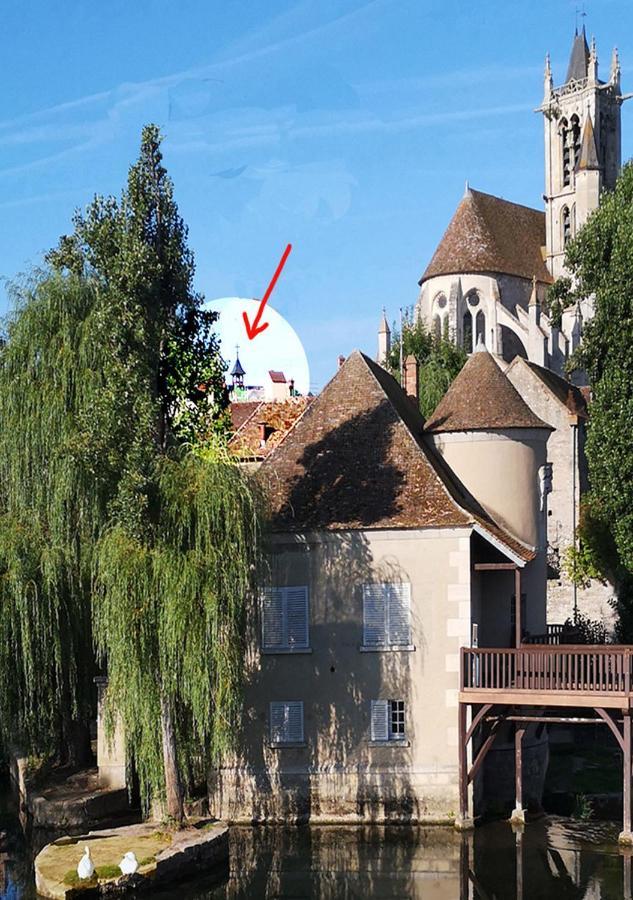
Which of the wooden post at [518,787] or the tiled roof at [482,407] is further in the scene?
the tiled roof at [482,407]

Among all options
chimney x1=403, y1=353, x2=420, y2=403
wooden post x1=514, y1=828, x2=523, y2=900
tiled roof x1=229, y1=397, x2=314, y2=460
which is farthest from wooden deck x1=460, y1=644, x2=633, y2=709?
tiled roof x1=229, y1=397, x2=314, y2=460

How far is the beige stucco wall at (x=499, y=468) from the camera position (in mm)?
27656

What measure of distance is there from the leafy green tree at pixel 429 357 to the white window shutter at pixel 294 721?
30.1 metres

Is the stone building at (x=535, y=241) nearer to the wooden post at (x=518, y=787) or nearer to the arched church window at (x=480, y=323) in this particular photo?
the arched church window at (x=480, y=323)

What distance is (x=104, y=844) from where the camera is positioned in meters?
22.2

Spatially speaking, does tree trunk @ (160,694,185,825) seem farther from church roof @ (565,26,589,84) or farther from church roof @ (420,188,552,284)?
church roof @ (565,26,589,84)

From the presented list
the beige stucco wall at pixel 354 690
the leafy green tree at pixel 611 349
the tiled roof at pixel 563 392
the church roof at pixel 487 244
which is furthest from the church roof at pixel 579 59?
the beige stucco wall at pixel 354 690

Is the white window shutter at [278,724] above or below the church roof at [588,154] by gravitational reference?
below

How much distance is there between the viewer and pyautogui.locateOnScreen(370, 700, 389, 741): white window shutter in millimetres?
25578

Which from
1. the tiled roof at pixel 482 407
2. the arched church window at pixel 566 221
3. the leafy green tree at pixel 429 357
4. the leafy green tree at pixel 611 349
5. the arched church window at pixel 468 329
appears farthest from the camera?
the arched church window at pixel 566 221

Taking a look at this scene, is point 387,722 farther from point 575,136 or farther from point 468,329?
point 575,136

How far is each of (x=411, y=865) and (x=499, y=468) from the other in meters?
9.07

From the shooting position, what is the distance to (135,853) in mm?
21594

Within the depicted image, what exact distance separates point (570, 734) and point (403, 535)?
14.1m
